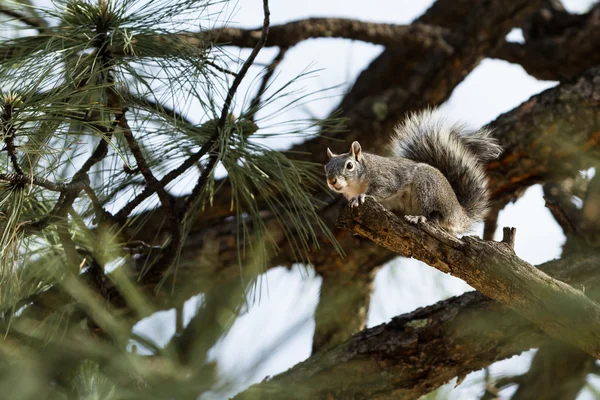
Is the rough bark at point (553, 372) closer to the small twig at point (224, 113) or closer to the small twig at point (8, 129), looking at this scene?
the small twig at point (224, 113)

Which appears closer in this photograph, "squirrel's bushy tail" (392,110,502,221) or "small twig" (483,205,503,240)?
"squirrel's bushy tail" (392,110,502,221)

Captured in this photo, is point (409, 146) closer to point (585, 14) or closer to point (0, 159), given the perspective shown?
point (0, 159)

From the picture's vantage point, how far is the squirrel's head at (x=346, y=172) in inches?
78.0

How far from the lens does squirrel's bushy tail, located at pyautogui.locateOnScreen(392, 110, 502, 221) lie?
213cm

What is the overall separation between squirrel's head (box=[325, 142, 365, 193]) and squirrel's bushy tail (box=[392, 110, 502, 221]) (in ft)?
0.67

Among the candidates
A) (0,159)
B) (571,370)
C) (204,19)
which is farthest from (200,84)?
(571,370)

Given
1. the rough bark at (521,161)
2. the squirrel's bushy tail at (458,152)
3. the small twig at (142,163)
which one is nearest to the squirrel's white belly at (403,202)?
the squirrel's bushy tail at (458,152)

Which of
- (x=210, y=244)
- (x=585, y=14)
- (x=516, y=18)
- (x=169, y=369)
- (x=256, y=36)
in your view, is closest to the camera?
(x=169, y=369)

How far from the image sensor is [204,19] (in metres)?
1.95

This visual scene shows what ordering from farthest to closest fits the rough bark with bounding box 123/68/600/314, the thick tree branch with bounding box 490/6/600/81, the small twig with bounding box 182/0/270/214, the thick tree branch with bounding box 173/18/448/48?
the thick tree branch with bounding box 490/6/600/81 → the rough bark with bounding box 123/68/600/314 → the thick tree branch with bounding box 173/18/448/48 → the small twig with bounding box 182/0/270/214

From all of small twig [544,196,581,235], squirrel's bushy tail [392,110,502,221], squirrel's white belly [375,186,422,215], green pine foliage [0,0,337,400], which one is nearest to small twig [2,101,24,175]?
green pine foliage [0,0,337,400]

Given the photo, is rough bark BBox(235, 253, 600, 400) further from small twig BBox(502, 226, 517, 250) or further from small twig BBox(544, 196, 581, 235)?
small twig BBox(502, 226, 517, 250)

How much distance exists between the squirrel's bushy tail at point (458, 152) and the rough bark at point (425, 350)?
28cm

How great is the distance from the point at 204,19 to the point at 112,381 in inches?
37.2
